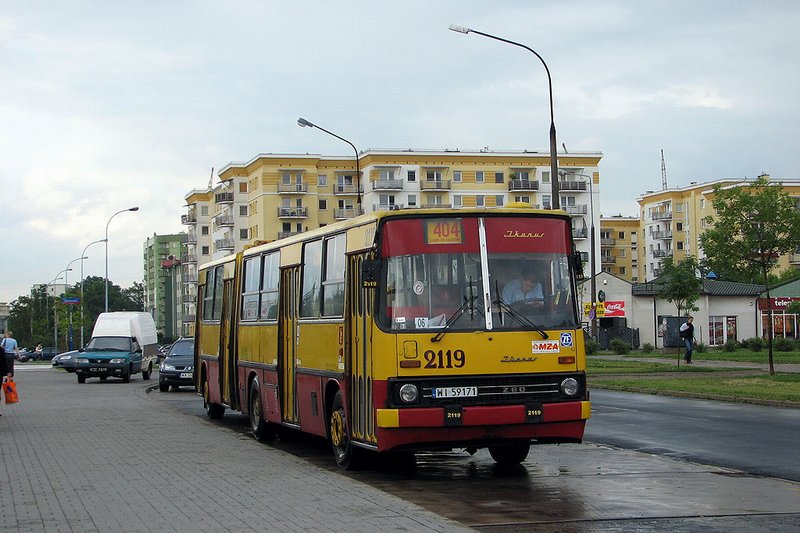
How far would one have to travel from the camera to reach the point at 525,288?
12867mm

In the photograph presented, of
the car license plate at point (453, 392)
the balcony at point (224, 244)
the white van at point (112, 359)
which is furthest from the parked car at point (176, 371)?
the balcony at point (224, 244)

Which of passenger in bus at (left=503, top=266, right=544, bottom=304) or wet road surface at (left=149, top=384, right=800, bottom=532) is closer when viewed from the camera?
wet road surface at (left=149, top=384, right=800, bottom=532)

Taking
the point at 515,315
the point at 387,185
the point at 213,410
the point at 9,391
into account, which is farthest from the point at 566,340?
the point at 387,185

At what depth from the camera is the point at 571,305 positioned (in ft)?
42.8

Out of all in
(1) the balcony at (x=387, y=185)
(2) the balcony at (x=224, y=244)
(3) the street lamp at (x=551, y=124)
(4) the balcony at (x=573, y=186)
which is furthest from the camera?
(2) the balcony at (x=224, y=244)

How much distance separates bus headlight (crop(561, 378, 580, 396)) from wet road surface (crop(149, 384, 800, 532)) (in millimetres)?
947

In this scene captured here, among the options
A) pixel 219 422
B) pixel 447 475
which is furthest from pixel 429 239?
pixel 219 422

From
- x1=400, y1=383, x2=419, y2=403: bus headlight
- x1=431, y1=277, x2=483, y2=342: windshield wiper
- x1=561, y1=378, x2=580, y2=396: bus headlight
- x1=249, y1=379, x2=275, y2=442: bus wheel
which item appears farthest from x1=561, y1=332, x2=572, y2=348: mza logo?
x1=249, y1=379, x2=275, y2=442: bus wheel

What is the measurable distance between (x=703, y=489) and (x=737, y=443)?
197 inches

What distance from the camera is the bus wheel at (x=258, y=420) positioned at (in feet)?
59.9

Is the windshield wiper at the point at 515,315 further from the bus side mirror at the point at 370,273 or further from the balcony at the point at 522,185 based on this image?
the balcony at the point at 522,185

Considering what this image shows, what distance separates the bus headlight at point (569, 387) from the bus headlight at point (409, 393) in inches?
64.5

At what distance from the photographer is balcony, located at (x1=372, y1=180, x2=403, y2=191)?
4759 inches

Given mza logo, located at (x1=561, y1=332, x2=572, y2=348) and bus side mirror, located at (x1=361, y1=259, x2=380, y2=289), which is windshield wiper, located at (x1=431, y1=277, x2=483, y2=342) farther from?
mza logo, located at (x1=561, y1=332, x2=572, y2=348)
